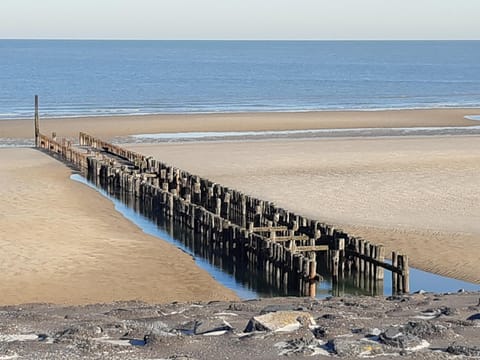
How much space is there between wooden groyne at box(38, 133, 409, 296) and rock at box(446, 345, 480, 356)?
326 inches

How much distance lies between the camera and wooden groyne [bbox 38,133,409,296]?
863 inches

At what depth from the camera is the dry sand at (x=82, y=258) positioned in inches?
801

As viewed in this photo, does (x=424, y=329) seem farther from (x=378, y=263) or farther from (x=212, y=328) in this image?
(x=378, y=263)

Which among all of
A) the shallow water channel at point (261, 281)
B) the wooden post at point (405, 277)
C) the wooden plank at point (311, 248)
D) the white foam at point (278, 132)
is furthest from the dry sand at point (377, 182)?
the white foam at point (278, 132)

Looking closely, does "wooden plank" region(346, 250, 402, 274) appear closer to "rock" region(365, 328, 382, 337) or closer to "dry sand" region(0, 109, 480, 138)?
"rock" region(365, 328, 382, 337)

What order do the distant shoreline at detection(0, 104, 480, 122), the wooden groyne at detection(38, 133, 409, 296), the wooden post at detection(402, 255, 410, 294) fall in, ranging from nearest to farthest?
the wooden post at detection(402, 255, 410, 294), the wooden groyne at detection(38, 133, 409, 296), the distant shoreline at detection(0, 104, 480, 122)

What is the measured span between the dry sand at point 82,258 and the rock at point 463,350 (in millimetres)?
8609

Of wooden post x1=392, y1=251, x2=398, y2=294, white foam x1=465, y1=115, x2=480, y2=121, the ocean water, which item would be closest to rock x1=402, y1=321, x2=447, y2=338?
wooden post x1=392, y1=251, x2=398, y2=294

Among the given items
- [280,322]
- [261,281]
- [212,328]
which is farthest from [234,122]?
[280,322]

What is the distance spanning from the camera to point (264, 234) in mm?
26375

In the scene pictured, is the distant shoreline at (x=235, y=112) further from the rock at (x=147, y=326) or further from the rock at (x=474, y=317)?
the rock at (x=474, y=317)

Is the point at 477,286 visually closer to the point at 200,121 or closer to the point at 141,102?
the point at 200,121

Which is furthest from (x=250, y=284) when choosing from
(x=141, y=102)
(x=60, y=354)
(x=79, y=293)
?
(x=141, y=102)

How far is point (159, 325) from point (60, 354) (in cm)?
206
